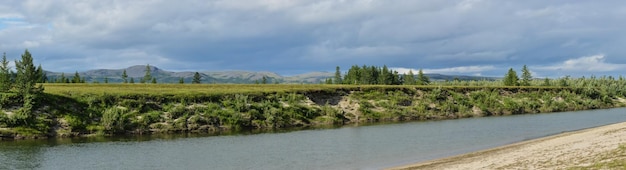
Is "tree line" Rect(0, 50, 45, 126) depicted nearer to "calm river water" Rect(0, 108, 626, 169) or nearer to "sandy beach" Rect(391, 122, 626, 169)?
"calm river water" Rect(0, 108, 626, 169)

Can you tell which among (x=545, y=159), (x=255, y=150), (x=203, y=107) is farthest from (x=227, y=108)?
(x=545, y=159)

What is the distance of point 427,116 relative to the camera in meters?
105

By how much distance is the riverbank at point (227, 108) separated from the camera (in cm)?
7231

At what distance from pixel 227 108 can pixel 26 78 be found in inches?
1241

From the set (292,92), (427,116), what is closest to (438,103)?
(427,116)

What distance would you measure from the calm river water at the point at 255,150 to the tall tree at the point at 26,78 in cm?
1399

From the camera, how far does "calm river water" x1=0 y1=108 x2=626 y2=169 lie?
140 feet

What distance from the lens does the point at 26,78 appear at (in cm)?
7438

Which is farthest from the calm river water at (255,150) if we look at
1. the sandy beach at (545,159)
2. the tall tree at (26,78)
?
the tall tree at (26,78)

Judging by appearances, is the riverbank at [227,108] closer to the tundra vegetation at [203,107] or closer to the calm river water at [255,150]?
the tundra vegetation at [203,107]

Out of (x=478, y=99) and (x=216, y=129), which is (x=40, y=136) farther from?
(x=478, y=99)

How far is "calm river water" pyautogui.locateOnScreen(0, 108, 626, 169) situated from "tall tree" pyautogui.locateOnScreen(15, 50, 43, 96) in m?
14.0

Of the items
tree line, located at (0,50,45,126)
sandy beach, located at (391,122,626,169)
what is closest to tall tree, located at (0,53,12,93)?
tree line, located at (0,50,45,126)

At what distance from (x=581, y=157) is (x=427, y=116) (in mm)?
73204
